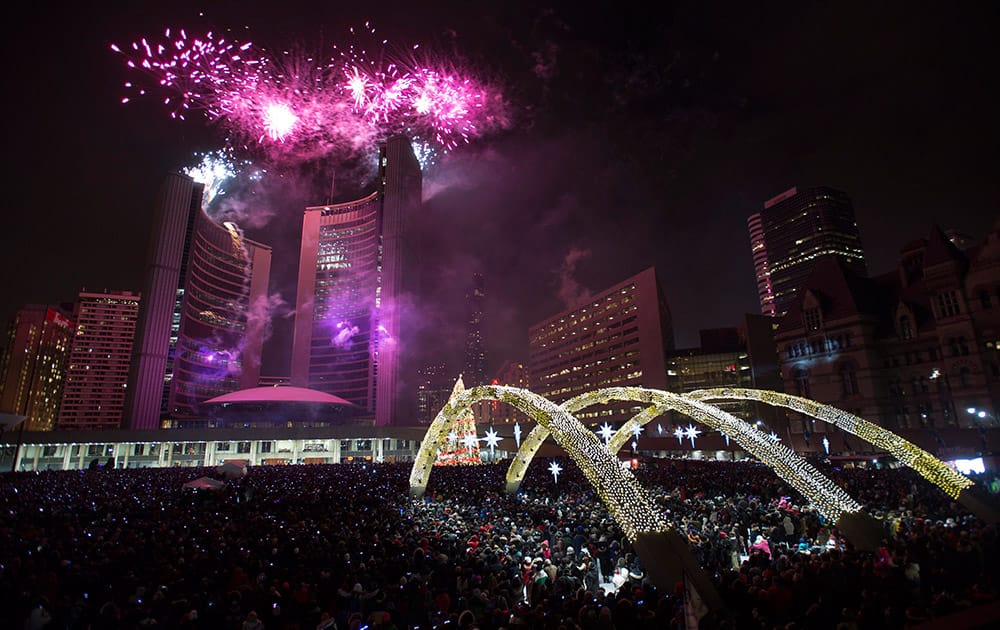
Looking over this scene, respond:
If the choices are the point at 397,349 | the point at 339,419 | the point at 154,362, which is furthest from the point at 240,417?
the point at 397,349

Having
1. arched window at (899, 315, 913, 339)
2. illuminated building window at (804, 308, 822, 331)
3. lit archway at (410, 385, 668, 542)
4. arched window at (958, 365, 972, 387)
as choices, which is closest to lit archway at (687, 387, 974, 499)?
lit archway at (410, 385, 668, 542)

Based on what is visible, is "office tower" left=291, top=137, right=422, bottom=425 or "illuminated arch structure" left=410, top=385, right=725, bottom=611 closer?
"illuminated arch structure" left=410, top=385, right=725, bottom=611

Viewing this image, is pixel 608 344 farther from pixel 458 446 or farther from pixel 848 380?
pixel 458 446

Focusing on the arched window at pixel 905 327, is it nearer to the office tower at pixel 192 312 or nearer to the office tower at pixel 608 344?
the office tower at pixel 608 344

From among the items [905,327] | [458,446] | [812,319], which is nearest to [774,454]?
[458,446]

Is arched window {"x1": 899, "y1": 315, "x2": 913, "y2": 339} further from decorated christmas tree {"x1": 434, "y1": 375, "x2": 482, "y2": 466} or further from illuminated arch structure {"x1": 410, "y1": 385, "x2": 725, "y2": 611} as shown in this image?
→ illuminated arch structure {"x1": 410, "y1": 385, "x2": 725, "y2": 611}

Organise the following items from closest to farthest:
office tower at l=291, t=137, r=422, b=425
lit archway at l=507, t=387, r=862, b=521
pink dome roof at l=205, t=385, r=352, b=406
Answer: lit archway at l=507, t=387, r=862, b=521
pink dome roof at l=205, t=385, r=352, b=406
office tower at l=291, t=137, r=422, b=425

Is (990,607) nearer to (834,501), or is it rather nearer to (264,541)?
(834,501)
